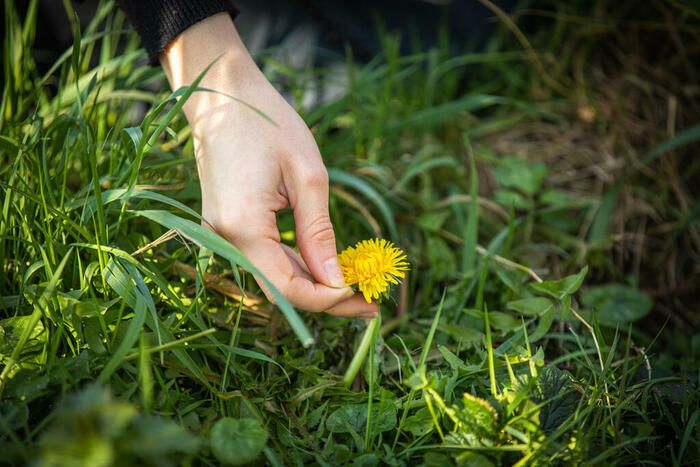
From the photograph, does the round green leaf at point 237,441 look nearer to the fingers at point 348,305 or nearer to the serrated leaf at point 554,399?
the fingers at point 348,305

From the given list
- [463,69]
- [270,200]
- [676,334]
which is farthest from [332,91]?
[676,334]

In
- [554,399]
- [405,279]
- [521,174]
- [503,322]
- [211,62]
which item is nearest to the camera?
[554,399]

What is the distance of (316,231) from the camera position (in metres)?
0.87

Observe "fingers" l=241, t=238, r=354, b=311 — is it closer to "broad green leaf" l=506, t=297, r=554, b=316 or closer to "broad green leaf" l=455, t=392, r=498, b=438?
"broad green leaf" l=455, t=392, r=498, b=438

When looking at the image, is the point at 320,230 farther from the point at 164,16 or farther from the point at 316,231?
the point at 164,16

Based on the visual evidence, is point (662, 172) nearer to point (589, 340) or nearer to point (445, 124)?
point (445, 124)

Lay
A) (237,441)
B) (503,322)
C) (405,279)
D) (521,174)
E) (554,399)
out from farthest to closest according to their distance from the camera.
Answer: (521,174) < (405,279) < (503,322) < (554,399) < (237,441)

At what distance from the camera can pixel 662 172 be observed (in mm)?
1666

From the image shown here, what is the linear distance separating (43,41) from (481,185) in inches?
55.3

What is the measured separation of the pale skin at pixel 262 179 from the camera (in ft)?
2.68

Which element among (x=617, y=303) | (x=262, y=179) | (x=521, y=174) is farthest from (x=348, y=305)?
(x=521, y=174)

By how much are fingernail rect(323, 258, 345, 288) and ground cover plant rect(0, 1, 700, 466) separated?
0.35 feet

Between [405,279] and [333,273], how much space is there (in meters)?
0.42

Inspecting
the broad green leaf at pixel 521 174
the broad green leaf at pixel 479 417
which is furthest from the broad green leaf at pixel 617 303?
the broad green leaf at pixel 479 417
